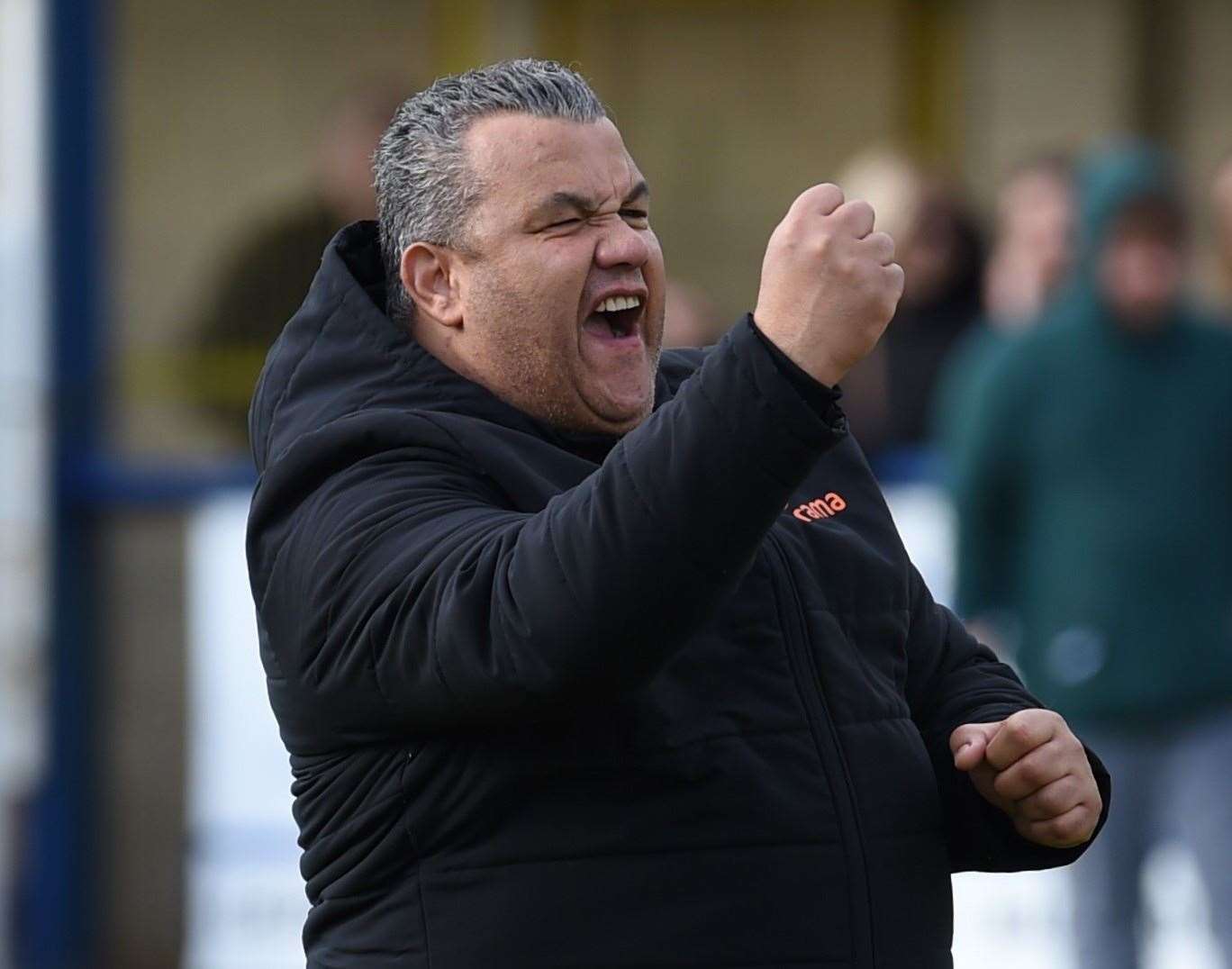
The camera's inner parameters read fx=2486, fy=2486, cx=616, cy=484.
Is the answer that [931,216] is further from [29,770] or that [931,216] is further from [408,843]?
[408,843]

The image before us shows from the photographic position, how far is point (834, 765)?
2.54m

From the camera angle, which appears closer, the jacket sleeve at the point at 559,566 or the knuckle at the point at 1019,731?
the jacket sleeve at the point at 559,566

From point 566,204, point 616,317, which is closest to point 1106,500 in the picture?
point 616,317

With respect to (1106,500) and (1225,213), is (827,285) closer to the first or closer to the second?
(1106,500)

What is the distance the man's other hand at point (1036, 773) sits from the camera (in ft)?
8.64

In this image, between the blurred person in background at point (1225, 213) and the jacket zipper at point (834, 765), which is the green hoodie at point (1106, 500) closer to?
the blurred person in background at point (1225, 213)

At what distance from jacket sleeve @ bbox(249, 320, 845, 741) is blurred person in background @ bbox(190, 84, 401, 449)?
5.57 metres

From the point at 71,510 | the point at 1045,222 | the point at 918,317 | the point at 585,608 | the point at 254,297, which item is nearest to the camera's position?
the point at 585,608

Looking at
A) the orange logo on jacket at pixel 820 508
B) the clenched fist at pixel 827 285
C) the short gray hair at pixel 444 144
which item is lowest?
the orange logo on jacket at pixel 820 508

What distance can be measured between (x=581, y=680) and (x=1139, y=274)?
3.80m

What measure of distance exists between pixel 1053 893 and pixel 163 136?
3.88 m

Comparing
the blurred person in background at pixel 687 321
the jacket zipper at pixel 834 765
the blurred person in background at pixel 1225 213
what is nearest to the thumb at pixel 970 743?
the jacket zipper at pixel 834 765

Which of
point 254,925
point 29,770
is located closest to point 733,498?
point 254,925

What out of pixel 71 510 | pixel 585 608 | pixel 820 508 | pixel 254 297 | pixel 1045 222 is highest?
pixel 254 297
